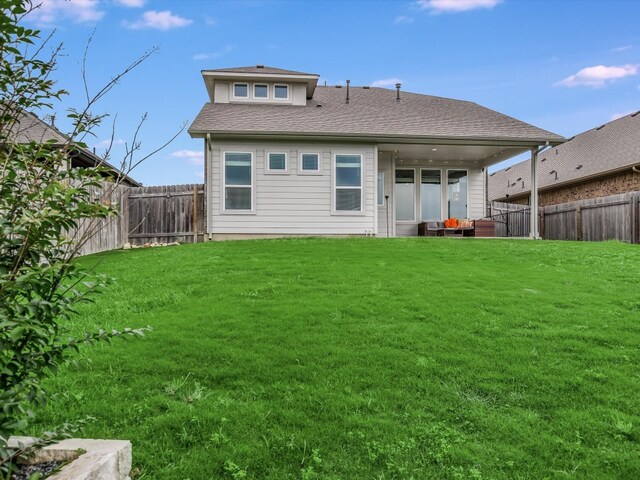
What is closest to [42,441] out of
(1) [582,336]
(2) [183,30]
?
(1) [582,336]

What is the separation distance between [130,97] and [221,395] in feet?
7.59

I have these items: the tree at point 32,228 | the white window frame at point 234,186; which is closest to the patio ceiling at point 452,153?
the white window frame at point 234,186

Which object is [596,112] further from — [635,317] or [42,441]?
[42,441]

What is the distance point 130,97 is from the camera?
2.97m

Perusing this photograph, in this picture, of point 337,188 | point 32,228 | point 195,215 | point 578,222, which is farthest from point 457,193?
point 32,228

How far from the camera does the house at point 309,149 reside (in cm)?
1282

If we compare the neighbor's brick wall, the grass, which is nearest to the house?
the grass

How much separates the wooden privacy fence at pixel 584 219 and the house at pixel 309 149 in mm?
3732

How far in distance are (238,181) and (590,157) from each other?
17466mm

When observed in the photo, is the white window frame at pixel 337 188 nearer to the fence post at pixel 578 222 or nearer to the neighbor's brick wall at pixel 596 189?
the fence post at pixel 578 222

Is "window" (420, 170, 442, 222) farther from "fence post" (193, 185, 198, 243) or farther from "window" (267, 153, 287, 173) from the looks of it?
"fence post" (193, 185, 198, 243)

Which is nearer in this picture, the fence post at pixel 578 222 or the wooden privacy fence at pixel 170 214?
the wooden privacy fence at pixel 170 214

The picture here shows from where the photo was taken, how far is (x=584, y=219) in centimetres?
1661

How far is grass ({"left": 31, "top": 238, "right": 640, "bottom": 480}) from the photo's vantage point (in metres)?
2.67
